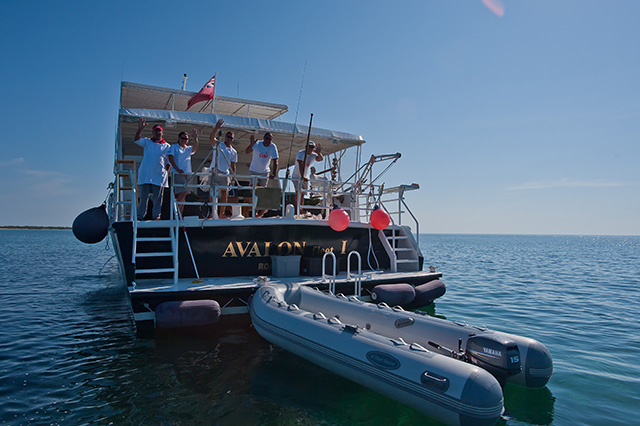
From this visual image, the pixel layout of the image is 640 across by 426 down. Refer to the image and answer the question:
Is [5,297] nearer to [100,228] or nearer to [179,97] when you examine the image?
[100,228]

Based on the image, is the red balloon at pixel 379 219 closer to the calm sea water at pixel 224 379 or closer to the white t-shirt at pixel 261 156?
the white t-shirt at pixel 261 156

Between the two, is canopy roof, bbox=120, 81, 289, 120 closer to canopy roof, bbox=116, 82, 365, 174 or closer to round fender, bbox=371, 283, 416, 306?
Answer: canopy roof, bbox=116, 82, 365, 174

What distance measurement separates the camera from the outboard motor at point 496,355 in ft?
13.5

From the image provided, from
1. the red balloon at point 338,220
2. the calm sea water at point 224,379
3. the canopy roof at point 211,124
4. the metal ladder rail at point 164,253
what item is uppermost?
the canopy roof at point 211,124

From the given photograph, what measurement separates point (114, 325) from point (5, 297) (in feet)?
18.3

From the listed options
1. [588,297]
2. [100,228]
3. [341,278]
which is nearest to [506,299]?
[588,297]

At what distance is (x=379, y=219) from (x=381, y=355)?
14.8 ft

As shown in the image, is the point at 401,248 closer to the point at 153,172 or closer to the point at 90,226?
the point at 153,172

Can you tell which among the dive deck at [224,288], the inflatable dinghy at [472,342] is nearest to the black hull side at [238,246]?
the dive deck at [224,288]

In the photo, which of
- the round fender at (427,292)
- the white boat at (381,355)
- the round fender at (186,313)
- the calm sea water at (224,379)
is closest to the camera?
the white boat at (381,355)

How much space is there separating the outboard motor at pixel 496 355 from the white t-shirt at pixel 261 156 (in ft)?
17.9

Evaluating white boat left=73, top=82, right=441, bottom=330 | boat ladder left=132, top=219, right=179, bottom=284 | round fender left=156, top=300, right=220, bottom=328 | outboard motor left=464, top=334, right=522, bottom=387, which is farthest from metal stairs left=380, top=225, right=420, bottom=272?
boat ladder left=132, top=219, right=179, bottom=284

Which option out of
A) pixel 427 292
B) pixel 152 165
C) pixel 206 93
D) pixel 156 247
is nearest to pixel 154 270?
pixel 156 247

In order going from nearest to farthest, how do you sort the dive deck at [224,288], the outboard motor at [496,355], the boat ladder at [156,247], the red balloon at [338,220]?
1. the outboard motor at [496,355]
2. the dive deck at [224,288]
3. the boat ladder at [156,247]
4. the red balloon at [338,220]
